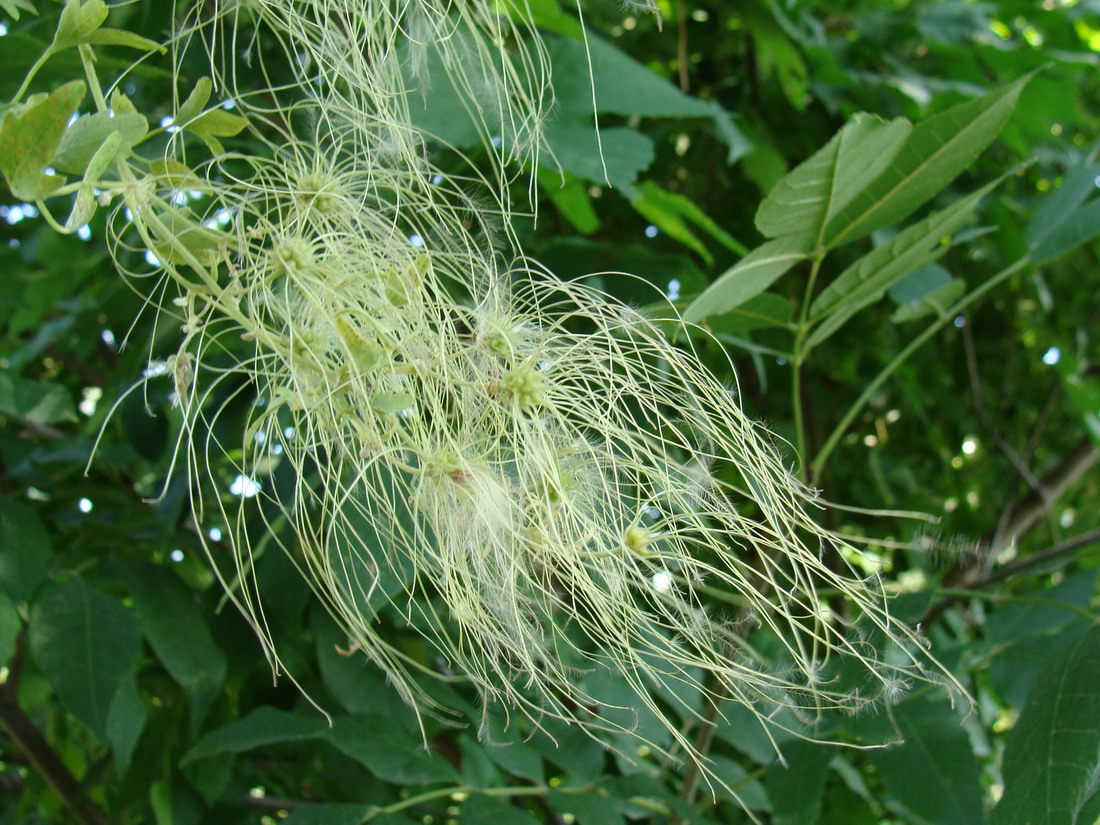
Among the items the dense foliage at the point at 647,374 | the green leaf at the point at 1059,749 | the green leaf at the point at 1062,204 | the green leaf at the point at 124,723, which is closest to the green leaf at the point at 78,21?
the dense foliage at the point at 647,374

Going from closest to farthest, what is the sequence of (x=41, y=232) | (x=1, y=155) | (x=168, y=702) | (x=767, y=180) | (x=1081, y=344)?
(x=1, y=155) < (x=168, y=702) < (x=767, y=180) < (x=41, y=232) < (x=1081, y=344)

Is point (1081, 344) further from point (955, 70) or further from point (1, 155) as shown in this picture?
point (1, 155)

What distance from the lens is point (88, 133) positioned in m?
0.47

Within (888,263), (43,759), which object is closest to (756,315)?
(888,263)

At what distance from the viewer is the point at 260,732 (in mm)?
749

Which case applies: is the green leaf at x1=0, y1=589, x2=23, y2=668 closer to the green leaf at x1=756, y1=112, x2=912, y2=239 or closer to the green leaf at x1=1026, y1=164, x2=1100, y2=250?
the green leaf at x1=756, y1=112, x2=912, y2=239

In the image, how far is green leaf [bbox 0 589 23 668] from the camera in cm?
69

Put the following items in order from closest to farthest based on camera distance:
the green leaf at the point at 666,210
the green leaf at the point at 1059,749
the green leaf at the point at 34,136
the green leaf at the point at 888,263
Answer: the green leaf at the point at 34,136 < the green leaf at the point at 1059,749 < the green leaf at the point at 888,263 < the green leaf at the point at 666,210

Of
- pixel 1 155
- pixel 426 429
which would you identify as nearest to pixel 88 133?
pixel 1 155

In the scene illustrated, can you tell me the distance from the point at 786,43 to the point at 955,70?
340 millimetres

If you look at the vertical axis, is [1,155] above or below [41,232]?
above

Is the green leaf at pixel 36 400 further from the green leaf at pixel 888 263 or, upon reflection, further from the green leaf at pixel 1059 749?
the green leaf at pixel 1059 749

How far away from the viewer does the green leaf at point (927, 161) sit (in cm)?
66

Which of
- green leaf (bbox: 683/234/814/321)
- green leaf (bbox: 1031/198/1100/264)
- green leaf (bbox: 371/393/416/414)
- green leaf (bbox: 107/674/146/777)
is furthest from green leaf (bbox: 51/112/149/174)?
green leaf (bbox: 1031/198/1100/264)
